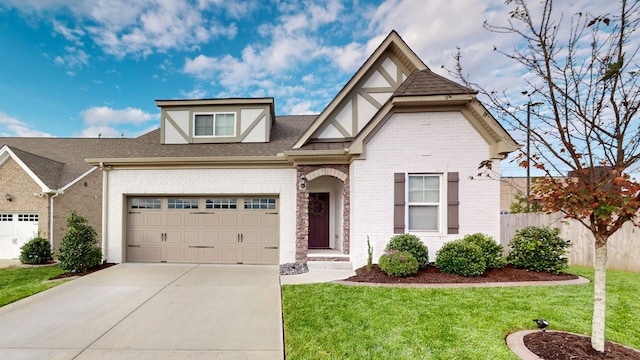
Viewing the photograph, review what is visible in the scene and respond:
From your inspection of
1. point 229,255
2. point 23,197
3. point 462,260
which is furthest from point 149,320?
point 23,197

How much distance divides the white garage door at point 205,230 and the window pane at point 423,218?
4599 millimetres

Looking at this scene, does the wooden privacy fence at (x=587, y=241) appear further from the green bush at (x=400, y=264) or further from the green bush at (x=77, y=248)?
the green bush at (x=77, y=248)

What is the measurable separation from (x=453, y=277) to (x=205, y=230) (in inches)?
318

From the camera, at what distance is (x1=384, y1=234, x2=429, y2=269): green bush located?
7.49 m

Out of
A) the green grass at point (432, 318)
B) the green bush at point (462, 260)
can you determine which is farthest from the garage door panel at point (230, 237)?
the green bush at point (462, 260)

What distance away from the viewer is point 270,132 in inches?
452

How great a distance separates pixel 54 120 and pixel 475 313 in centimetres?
2677

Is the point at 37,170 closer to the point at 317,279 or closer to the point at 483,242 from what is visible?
the point at 317,279

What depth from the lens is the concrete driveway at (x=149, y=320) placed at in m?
3.94

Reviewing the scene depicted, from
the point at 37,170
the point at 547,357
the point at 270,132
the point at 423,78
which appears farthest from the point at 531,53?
the point at 37,170

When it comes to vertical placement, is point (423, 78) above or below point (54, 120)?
below

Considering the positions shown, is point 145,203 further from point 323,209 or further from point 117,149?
point 323,209

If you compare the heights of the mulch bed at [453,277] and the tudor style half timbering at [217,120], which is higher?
the tudor style half timbering at [217,120]

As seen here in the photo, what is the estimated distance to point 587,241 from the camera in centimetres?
936
